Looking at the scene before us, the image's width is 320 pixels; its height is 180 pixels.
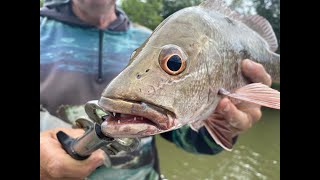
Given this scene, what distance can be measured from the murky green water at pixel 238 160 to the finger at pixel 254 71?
1.75m

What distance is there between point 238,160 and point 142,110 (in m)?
3.41

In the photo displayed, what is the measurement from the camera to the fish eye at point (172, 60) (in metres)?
0.53

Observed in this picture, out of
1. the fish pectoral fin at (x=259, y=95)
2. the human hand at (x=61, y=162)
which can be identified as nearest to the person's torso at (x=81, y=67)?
the human hand at (x=61, y=162)

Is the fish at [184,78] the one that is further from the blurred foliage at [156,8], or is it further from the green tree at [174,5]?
the blurred foliage at [156,8]

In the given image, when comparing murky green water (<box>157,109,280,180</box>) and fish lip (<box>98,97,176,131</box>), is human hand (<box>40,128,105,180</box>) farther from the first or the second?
murky green water (<box>157,109,280,180</box>)

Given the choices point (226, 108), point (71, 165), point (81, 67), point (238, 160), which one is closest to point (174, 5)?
point (81, 67)

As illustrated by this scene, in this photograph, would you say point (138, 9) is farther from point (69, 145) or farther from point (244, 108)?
point (69, 145)

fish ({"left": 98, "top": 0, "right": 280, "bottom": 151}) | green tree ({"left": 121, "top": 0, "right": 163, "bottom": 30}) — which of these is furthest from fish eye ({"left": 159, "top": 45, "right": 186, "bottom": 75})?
green tree ({"left": 121, "top": 0, "right": 163, "bottom": 30})

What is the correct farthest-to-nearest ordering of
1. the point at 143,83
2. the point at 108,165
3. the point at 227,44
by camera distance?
1. the point at 108,165
2. the point at 227,44
3. the point at 143,83
